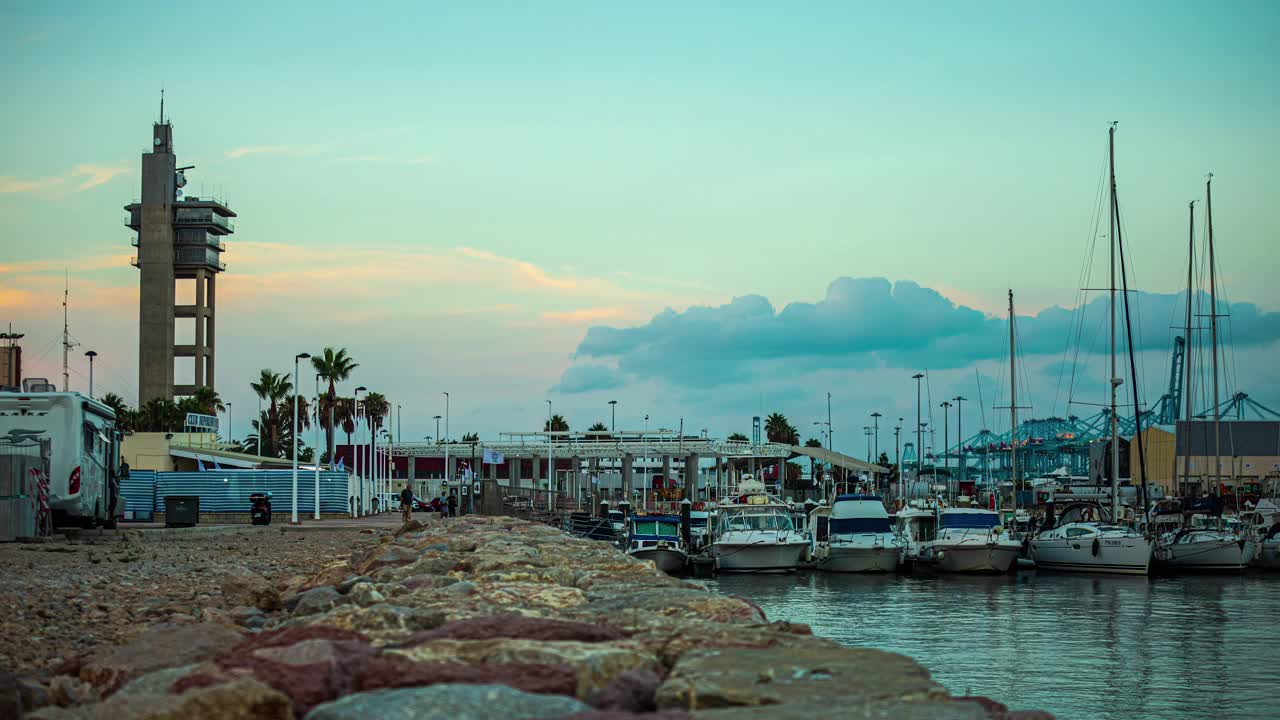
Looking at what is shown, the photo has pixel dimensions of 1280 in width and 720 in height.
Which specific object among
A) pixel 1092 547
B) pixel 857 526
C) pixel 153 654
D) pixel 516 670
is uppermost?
pixel 516 670

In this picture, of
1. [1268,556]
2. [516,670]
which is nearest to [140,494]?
[1268,556]

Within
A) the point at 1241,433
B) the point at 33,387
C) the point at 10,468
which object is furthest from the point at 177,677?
the point at 1241,433

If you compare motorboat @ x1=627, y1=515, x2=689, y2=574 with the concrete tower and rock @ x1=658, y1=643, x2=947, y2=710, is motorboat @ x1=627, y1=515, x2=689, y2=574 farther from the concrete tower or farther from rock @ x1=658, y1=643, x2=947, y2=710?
the concrete tower

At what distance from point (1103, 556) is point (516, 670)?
149 feet

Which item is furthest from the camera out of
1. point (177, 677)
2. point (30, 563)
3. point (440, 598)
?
point (30, 563)

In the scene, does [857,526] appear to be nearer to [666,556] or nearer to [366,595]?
[666,556]

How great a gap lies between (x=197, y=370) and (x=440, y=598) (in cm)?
12973

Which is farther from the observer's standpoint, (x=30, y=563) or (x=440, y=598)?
(x=30, y=563)

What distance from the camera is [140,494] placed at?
57.5 meters

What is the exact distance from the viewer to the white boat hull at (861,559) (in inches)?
1948

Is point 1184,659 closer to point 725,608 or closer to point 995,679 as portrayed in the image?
point 995,679

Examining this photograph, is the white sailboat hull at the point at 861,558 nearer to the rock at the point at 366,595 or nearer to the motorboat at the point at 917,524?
the motorboat at the point at 917,524

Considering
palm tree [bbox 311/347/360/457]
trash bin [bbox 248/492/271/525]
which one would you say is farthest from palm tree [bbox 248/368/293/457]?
trash bin [bbox 248/492/271/525]

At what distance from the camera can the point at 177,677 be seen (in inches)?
262
